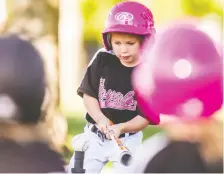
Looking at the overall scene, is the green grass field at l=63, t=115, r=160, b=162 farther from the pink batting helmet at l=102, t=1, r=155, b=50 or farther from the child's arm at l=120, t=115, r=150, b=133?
the pink batting helmet at l=102, t=1, r=155, b=50

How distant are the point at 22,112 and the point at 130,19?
27.9 inches

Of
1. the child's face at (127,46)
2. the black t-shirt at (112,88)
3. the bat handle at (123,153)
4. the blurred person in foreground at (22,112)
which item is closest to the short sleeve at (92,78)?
the black t-shirt at (112,88)

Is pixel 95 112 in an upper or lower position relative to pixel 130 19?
lower

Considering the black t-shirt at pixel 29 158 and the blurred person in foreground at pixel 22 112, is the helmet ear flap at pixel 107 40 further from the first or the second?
the black t-shirt at pixel 29 158

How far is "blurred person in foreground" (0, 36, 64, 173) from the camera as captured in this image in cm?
180

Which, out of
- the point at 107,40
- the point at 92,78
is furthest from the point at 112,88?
the point at 107,40

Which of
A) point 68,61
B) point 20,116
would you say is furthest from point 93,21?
point 20,116

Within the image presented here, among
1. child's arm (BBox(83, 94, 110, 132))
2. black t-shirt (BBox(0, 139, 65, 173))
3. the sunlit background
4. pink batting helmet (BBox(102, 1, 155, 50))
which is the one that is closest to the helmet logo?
pink batting helmet (BBox(102, 1, 155, 50))

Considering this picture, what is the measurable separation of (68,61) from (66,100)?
0.58 ft

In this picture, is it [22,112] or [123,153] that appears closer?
[22,112]

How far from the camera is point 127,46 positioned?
239 cm

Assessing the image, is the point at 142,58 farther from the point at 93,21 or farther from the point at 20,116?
the point at 20,116

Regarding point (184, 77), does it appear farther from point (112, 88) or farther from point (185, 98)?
point (112, 88)

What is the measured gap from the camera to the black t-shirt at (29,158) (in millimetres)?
1781
